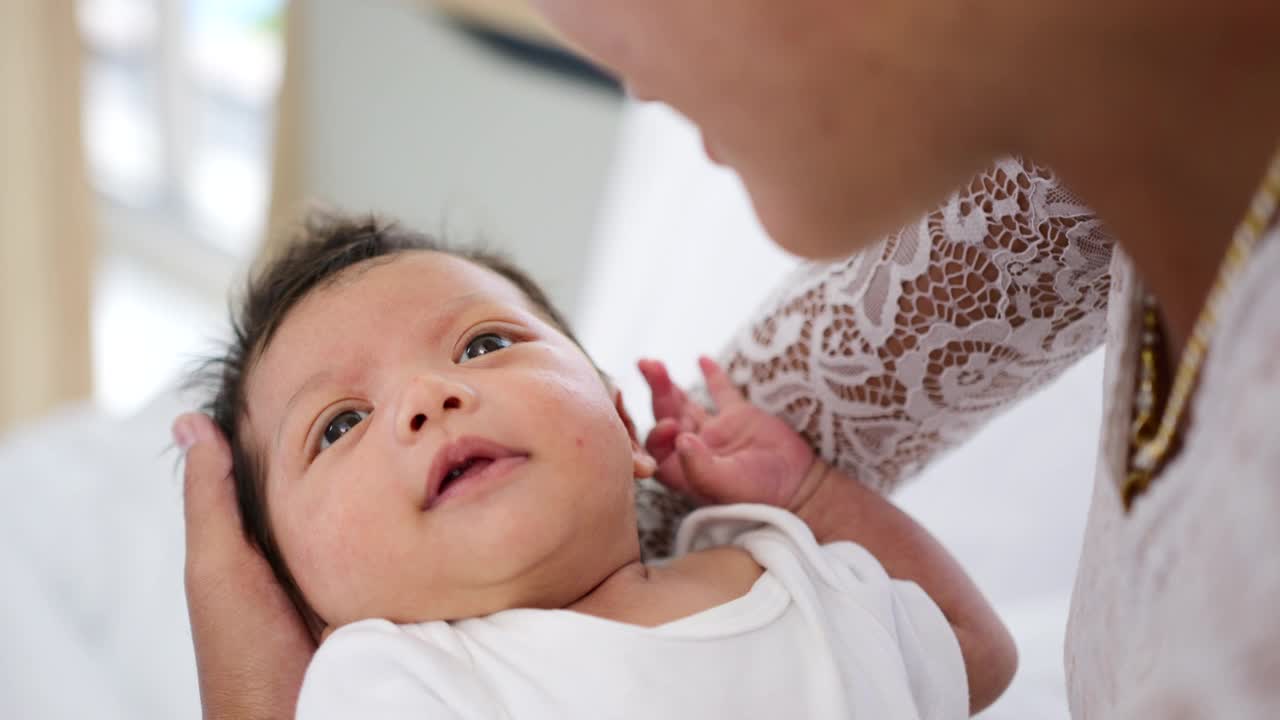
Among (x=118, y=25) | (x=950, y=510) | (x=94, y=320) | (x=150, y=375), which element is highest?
(x=950, y=510)

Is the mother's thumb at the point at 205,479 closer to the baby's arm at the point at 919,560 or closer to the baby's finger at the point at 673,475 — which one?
the baby's finger at the point at 673,475

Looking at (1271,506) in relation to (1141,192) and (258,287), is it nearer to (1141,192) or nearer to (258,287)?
(1141,192)

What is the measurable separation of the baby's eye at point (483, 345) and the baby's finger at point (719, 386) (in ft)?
0.67

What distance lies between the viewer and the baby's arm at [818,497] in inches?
40.1

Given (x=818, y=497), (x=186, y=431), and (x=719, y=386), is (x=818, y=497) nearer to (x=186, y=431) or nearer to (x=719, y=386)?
(x=719, y=386)

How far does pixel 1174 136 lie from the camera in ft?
1.99

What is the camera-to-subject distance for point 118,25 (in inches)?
150

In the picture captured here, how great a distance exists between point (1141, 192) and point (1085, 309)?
1.16 feet

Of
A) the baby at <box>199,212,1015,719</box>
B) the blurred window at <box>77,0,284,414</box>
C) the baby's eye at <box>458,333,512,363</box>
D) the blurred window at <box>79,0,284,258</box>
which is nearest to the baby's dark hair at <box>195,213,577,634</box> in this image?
the baby at <box>199,212,1015,719</box>

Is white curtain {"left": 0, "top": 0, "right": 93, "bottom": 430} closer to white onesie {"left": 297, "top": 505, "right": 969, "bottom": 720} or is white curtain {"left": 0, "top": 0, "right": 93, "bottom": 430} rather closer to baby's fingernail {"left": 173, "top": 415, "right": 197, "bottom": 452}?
baby's fingernail {"left": 173, "top": 415, "right": 197, "bottom": 452}

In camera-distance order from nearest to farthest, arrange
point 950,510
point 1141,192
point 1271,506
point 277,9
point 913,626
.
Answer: point 1271,506
point 1141,192
point 913,626
point 950,510
point 277,9

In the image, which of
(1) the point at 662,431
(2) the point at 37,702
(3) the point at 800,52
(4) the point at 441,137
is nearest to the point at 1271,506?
(3) the point at 800,52

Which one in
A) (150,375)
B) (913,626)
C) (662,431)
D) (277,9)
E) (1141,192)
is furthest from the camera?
(277,9)

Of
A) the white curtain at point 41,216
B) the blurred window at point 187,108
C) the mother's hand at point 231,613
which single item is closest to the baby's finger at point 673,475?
the mother's hand at point 231,613
